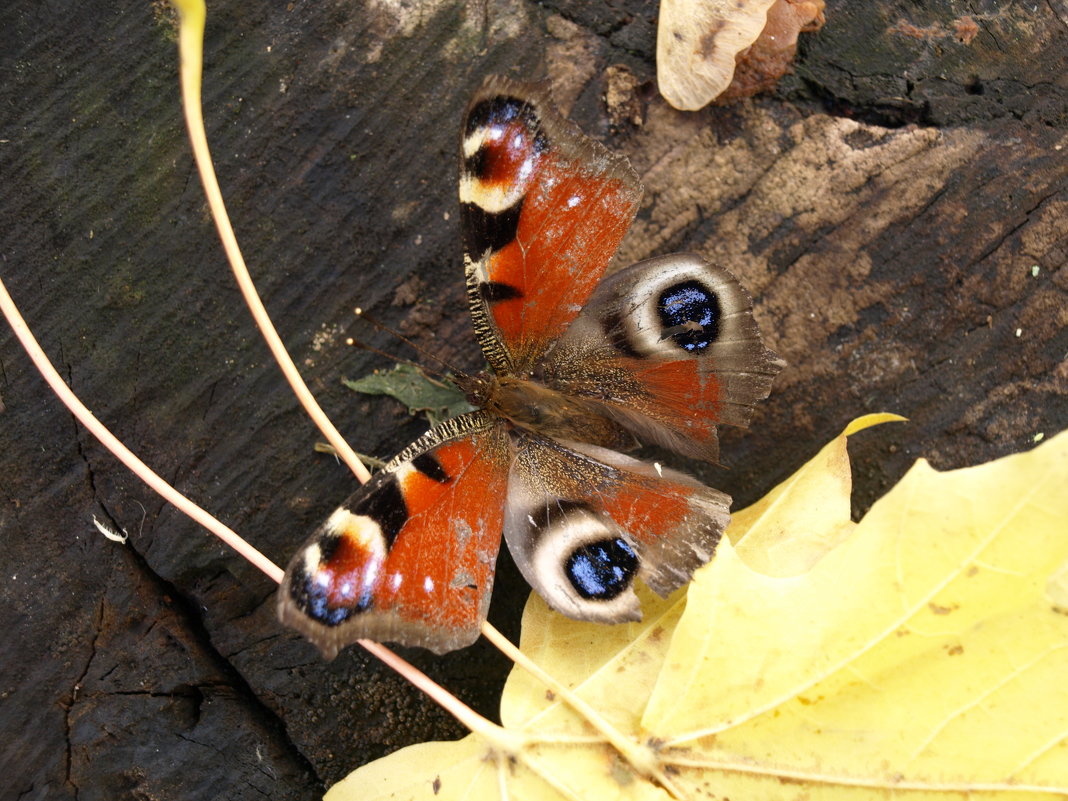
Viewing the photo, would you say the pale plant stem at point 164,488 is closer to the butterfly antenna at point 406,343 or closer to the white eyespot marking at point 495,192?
the butterfly antenna at point 406,343

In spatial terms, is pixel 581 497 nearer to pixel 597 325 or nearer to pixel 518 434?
pixel 518 434

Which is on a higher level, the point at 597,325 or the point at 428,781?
the point at 597,325

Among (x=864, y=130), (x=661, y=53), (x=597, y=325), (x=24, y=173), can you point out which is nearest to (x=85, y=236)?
(x=24, y=173)

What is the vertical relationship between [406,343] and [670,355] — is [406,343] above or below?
above

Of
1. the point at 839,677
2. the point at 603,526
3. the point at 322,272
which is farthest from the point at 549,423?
the point at 839,677

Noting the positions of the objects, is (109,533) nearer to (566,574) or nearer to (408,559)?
(408,559)

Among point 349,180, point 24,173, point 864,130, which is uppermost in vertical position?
point 24,173

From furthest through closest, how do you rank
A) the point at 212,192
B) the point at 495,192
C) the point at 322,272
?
the point at 322,272 → the point at 495,192 → the point at 212,192
